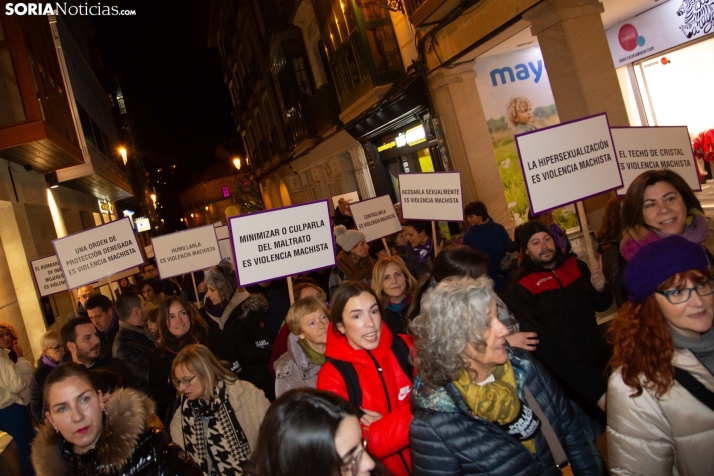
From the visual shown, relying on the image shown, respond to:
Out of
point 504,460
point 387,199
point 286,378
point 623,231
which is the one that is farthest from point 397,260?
point 387,199

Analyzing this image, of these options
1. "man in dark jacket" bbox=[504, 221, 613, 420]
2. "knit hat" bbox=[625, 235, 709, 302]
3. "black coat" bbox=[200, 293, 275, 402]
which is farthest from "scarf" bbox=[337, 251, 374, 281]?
"knit hat" bbox=[625, 235, 709, 302]

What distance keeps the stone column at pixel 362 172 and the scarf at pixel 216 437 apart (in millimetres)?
15605

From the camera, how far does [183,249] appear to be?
894 centimetres

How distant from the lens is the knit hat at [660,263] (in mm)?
2197

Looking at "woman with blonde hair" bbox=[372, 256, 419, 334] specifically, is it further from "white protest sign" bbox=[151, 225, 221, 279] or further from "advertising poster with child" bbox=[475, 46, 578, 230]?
"advertising poster with child" bbox=[475, 46, 578, 230]

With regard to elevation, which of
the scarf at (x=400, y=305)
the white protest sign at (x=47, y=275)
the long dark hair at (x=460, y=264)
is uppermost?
the white protest sign at (x=47, y=275)

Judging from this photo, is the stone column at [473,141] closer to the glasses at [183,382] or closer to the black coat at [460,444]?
the glasses at [183,382]

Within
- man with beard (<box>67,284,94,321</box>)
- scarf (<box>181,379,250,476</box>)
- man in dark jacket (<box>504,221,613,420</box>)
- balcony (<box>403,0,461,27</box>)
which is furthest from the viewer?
balcony (<box>403,0,461,27</box>)

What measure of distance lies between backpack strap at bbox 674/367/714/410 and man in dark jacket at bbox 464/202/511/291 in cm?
514

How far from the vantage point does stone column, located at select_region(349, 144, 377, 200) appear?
19391mm

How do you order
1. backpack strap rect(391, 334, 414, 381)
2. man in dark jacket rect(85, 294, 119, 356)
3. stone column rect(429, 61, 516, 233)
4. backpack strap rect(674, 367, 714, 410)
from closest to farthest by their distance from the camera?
backpack strap rect(674, 367, 714, 410) → backpack strap rect(391, 334, 414, 381) → man in dark jacket rect(85, 294, 119, 356) → stone column rect(429, 61, 516, 233)

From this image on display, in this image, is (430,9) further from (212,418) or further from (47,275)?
(212,418)

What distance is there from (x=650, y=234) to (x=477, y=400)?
208 centimetres

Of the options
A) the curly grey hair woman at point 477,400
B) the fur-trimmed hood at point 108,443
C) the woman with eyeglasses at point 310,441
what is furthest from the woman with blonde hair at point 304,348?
the woman with eyeglasses at point 310,441
